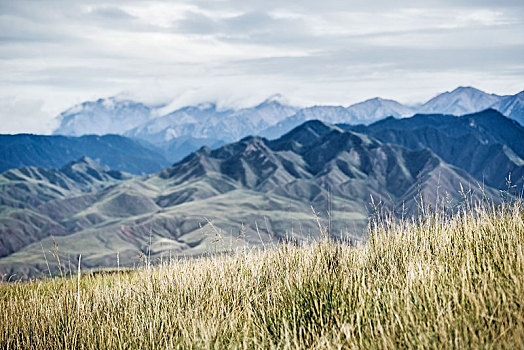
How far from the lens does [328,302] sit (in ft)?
16.5

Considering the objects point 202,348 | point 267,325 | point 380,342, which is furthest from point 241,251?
point 380,342

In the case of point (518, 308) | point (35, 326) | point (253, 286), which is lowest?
point (35, 326)

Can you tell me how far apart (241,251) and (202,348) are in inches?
128

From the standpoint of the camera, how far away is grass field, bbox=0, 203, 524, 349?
13.4 feet

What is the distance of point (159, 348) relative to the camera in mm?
5020

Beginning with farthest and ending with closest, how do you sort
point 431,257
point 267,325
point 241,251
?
1. point 241,251
2. point 431,257
3. point 267,325

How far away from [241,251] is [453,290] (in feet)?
12.6

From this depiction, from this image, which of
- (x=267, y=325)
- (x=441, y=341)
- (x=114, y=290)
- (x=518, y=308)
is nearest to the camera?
(x=441, y=341)

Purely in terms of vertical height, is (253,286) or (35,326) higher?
(253,286)

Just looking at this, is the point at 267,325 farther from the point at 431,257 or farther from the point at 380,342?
the point at 431,257

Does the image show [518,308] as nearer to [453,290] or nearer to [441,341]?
[453,290]

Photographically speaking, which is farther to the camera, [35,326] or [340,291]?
[35,326]

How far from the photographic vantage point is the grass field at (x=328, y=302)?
4.09 metres

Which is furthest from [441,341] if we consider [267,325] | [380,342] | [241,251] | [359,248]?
[241,251]
